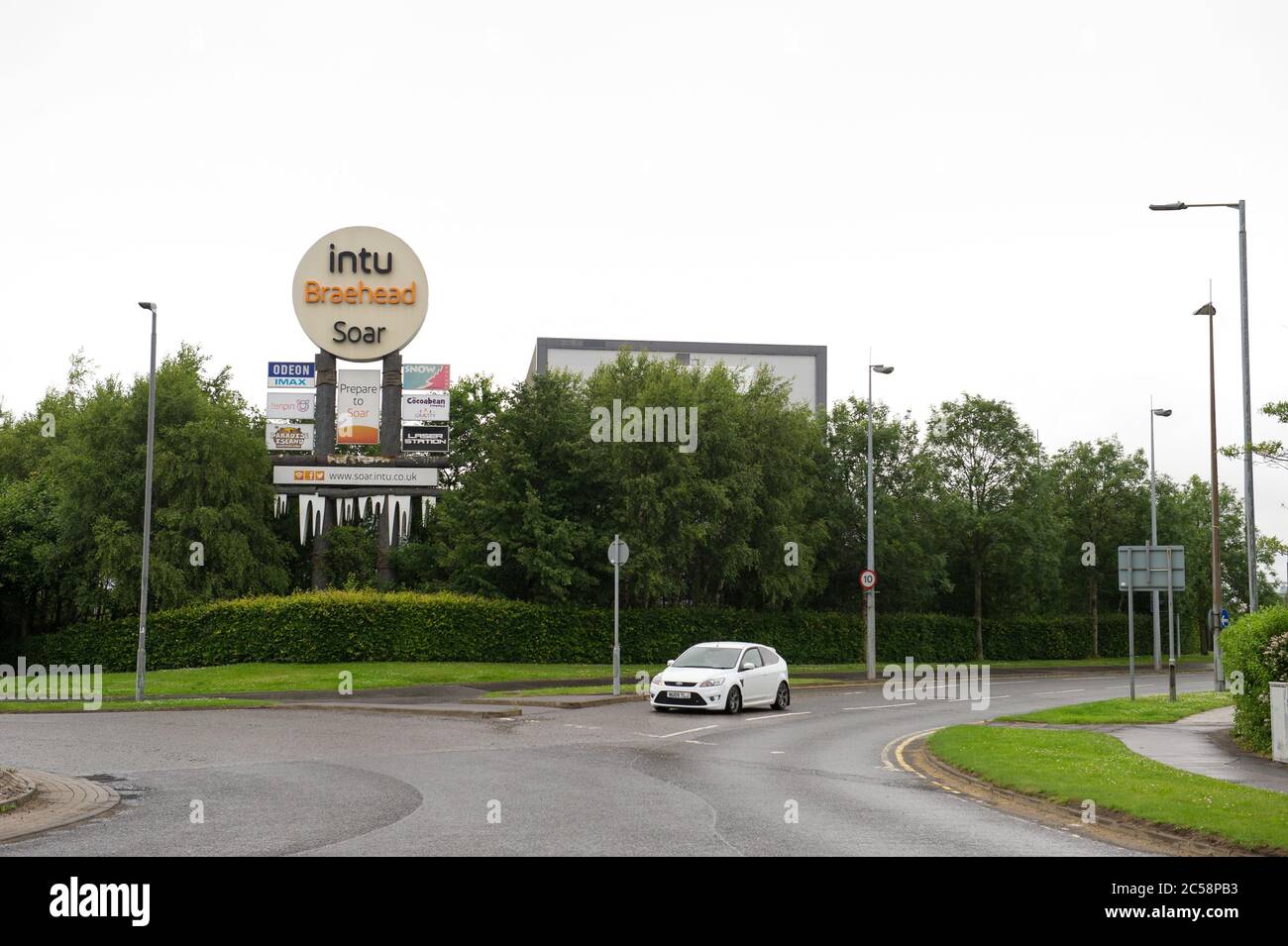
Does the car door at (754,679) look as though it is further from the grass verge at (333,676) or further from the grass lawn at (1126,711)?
the grass verge at (333,676)

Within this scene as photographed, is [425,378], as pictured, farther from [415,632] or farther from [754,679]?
[754,679]

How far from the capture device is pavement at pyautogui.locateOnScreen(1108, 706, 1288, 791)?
14.0 meters

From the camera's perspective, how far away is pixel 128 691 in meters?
30.5

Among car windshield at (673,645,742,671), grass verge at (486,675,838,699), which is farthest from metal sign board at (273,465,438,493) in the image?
car windshield at (673,645,742,671)

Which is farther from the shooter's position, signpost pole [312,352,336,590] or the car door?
signpost pole [312,352,336,590]

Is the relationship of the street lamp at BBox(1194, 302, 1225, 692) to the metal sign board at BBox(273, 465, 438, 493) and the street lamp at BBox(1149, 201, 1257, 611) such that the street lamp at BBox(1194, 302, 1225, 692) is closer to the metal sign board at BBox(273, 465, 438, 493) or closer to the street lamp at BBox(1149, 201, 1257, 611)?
the street lamp at BBox(1149, 201, 1257, 611)

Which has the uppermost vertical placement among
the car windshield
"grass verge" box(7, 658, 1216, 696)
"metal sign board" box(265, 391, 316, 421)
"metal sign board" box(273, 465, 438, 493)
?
"metal sign board" box(265, 391, 316, 421)

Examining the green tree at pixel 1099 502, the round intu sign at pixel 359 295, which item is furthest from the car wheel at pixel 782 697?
the green tree at pixel 1099 502

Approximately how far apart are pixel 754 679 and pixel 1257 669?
34.1 ft

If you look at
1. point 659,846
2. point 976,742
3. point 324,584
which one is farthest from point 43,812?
point 324,584

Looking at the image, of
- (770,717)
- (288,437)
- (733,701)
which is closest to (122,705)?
(733,701)

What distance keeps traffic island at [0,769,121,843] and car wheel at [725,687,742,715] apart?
524 inches
